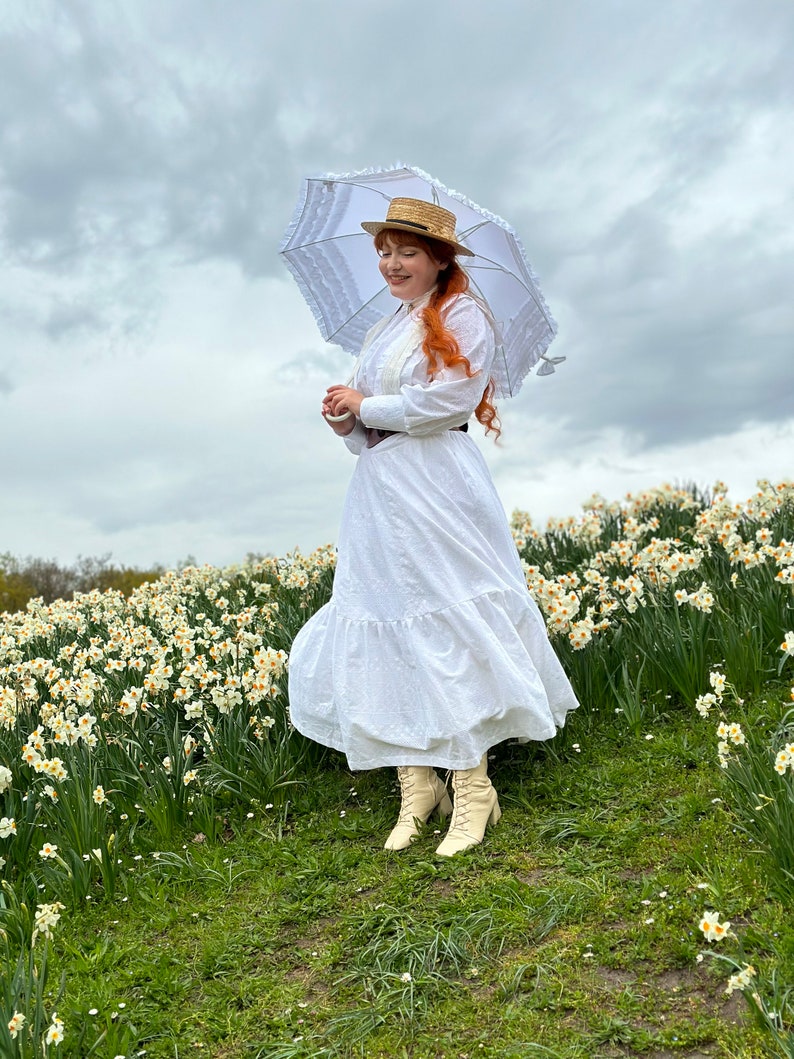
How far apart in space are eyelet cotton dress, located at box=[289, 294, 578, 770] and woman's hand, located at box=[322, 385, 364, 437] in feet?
0.37

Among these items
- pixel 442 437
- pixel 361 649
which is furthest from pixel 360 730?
pixel 442 437

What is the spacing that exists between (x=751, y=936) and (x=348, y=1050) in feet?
4.57

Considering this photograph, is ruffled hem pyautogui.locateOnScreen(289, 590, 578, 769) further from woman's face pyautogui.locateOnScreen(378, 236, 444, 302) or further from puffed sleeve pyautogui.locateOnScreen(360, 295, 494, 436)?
woman's face pyautogui.locateOnScreen(378, 236, 444, 302)

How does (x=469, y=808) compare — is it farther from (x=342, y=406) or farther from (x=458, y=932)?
(x=342, y=406)

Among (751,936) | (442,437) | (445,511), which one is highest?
(442,437)

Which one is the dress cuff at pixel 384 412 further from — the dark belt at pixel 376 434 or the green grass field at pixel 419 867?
the green grass field at pixel 419 867

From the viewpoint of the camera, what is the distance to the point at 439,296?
4.41 metres

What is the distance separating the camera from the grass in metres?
3.09

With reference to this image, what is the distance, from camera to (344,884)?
164 inches

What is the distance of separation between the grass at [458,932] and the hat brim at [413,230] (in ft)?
8.53

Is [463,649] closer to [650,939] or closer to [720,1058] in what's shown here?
[650,939]

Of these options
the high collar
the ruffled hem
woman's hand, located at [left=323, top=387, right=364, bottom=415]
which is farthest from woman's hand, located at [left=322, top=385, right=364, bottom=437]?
the ruffled hem

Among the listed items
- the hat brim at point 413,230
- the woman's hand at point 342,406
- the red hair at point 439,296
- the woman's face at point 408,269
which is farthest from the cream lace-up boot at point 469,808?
the hat brim at point 413,230

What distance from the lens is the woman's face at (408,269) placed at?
14.4 feet
